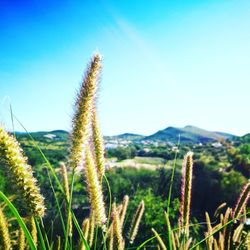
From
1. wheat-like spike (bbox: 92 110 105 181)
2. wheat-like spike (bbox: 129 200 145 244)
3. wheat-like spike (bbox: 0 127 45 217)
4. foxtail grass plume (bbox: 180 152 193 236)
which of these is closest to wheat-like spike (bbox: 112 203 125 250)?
wheat-like spike (bbox: 92 110 105 181)

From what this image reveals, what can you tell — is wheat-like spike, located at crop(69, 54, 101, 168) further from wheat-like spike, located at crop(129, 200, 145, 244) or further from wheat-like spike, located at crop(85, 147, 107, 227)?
wheat-like spike, located at crop(129, 200, 145, 244)

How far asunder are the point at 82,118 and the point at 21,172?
2.09 ft

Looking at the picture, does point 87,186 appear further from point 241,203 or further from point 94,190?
point 241,203

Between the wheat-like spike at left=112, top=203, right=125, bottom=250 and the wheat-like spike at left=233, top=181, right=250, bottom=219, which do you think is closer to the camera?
the wheat-like spike at left=112, top=203, right=125, bottom=250

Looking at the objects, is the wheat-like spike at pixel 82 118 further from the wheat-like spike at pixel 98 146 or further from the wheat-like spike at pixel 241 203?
the wheat-like spike at pixel 241 203

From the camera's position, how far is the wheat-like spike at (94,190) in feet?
9.41

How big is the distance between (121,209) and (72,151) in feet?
3.73

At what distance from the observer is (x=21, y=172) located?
7.29 ft

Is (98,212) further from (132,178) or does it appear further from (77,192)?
(132,178)

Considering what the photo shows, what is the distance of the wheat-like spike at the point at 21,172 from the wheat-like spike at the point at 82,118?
0.41m

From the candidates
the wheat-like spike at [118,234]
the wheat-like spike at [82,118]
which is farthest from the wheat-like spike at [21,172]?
the wheat-like spike at [118,234]

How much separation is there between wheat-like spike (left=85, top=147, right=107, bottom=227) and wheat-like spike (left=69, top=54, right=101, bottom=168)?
162mm

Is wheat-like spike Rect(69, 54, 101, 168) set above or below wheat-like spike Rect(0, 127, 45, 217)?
above

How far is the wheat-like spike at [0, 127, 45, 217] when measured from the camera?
2.16 metres
